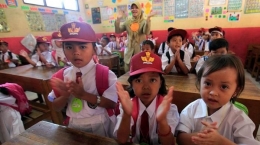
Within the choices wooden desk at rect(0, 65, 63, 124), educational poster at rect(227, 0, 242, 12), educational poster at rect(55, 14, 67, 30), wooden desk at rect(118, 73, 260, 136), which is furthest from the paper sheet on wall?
wooden desk at rect(0, 65, 63, 124)

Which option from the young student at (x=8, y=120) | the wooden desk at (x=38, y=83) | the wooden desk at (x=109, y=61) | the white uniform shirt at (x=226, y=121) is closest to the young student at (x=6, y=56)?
the wooden desk at (x=38, y=83)

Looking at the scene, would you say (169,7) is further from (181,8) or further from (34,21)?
(34,21)

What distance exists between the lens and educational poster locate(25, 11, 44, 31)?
490cm

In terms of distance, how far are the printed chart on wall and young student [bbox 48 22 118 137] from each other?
552 centimetres

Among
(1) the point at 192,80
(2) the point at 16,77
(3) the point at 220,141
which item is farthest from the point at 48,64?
(3) the point at 220,141

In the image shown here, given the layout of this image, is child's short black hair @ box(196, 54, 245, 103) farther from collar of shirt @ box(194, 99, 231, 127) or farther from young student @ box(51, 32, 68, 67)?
young student @ box(51, 32, 68, 67)

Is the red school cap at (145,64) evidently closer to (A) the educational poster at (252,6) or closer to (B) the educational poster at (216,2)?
(B) the educational poster at (216,2)

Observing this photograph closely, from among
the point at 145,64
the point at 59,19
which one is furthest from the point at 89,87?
the point at 59,19

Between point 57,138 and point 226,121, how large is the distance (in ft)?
3.01

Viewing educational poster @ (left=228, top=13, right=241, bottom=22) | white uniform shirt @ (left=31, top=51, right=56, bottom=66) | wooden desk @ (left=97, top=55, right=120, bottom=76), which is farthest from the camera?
educational poster @ (left=228, top=13, right=241, bottom=22)

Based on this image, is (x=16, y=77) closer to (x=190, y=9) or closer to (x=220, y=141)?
(x=220, y=141)

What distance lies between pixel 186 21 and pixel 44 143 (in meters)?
6.05

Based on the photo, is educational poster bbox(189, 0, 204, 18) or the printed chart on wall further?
the printed chart on wall

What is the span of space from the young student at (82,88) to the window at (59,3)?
5262mm
